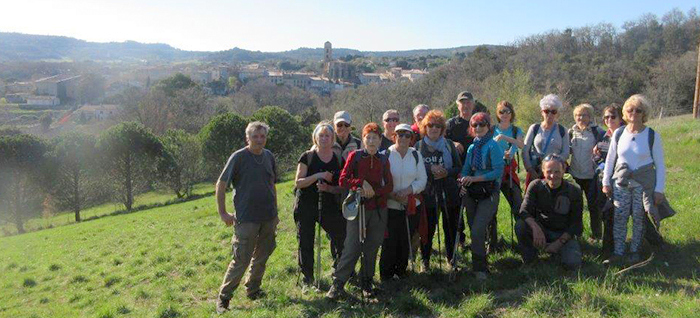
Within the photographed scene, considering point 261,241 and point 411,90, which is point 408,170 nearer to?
point 261,241

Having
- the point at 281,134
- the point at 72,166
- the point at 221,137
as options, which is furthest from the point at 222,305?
the point at 72,166

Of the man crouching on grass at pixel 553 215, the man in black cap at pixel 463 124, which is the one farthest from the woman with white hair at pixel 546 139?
the man in black cap at pixel 463 124

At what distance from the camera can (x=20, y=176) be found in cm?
2952

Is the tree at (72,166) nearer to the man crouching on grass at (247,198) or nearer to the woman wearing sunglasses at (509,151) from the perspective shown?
the man crouching on grass at (247,198)

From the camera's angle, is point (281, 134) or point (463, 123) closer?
point (463, 123)

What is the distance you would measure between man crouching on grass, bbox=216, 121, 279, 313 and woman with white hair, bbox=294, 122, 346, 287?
39 cm

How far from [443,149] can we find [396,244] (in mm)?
1351

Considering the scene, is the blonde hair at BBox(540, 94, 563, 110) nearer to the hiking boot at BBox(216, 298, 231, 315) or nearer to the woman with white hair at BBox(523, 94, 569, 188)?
the woman with white hair at BBox(523, 94, 569, 188)

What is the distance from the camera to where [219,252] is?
8727mm

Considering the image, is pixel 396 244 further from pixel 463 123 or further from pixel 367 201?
pixel 463 123

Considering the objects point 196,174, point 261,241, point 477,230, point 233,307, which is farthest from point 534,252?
point 196,174

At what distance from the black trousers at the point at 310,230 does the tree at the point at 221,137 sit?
28.7 m

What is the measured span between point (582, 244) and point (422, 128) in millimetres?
2837

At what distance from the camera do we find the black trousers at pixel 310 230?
5.76 m
